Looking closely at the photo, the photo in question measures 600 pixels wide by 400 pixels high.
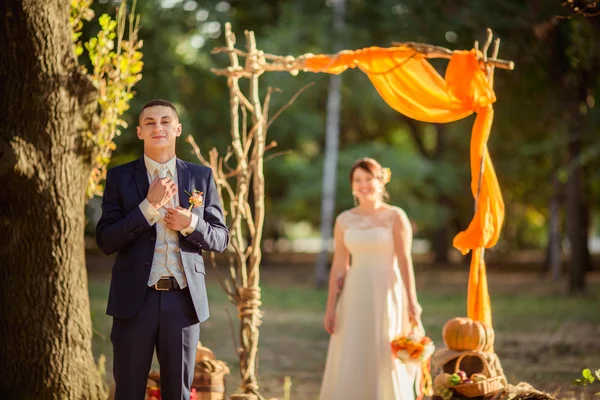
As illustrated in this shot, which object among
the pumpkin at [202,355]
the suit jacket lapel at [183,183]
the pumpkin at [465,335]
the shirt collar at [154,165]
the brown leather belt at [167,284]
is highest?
the shirt collar at [154,165]

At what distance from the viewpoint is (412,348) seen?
22.8ft

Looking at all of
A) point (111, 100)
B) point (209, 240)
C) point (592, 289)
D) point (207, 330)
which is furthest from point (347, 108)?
point (209, 240)

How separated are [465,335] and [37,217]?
3083 mm

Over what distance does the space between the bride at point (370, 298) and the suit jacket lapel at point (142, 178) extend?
2.57 m

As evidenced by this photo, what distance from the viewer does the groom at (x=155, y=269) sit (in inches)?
196

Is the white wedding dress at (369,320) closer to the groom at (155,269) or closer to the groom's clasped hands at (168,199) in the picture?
the groom at (155,269)

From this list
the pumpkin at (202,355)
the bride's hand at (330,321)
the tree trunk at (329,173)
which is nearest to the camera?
the pumpkin at (202,355)

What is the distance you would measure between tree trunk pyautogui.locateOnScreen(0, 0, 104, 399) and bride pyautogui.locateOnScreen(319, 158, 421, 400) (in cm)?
204

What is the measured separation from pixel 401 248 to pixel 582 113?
45.6ft

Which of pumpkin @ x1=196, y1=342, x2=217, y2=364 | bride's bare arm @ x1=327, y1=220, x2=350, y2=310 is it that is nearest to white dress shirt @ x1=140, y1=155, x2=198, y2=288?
pumpkin @ x1=196, y1=342, x2=217, y2=364

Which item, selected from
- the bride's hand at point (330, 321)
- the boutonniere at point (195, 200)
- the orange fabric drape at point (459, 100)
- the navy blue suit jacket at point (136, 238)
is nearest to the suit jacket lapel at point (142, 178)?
the navy blue suit jacket at point (136, 238)

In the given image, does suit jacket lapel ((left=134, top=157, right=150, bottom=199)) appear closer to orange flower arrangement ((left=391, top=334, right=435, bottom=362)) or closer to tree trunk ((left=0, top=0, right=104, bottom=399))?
tree trunk ((left=0, top=0, right=104, bottom=399))

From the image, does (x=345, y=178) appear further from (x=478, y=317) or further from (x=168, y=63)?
(x=478, y=317)

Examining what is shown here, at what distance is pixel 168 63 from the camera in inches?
986
